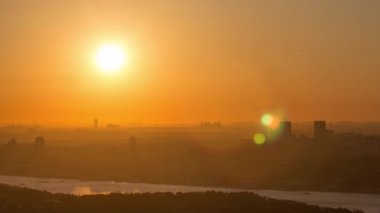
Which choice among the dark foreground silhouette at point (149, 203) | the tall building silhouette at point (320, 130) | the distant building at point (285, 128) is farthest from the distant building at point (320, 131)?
the dark foreground silhouette at point (149, 203)

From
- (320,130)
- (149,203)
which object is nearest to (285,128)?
(320,130)

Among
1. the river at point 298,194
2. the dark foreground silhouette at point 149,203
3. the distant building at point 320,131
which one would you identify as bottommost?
the river at point 298,194

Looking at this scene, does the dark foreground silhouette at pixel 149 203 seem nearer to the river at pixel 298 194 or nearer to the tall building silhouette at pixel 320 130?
the river at pixel 298 194

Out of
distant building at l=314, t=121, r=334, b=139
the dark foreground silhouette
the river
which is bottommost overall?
the river

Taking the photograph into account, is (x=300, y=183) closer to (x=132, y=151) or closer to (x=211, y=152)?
(x=211, y=152)

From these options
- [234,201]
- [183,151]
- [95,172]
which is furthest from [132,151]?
[234,201]

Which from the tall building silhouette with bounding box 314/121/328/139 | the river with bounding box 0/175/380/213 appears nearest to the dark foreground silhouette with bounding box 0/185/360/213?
the river with bounding box 0/175/380/213

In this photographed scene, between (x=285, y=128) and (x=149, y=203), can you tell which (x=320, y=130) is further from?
(x=149, y=203)

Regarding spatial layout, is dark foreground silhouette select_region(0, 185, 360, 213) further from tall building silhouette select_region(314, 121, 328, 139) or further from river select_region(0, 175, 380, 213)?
tall building silhouette select_region(314, 121, 328, 139)
